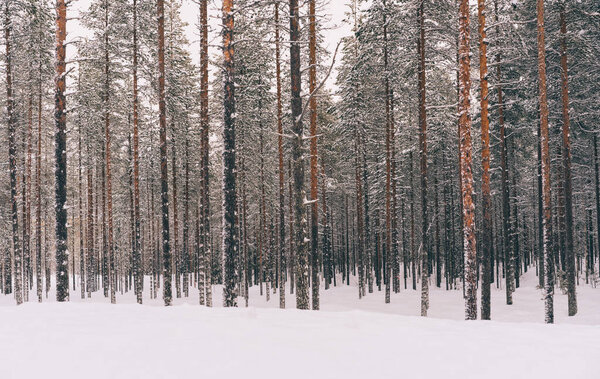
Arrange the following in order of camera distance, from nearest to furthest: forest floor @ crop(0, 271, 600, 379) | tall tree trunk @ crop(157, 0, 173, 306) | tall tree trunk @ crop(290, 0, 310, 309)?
forest floor @ crop(0, 271, 600, 379) → tall tree trunk @ crop(290, 0, 310, 309) → tall tree trunk @ crop(157, 0, 173, 306)

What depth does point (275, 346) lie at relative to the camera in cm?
496

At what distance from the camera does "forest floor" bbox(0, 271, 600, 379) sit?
14.4 feet

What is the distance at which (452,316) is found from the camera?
2041 centimetres

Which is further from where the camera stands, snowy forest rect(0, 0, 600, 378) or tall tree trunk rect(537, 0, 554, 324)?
tall tree trunk rect(537, 0, 554, 324)

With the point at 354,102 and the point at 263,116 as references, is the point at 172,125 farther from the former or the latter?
the point at 354,102

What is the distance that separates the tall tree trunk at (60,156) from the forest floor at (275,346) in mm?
5783

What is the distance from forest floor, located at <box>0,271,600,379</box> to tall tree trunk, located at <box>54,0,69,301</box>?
5.78m

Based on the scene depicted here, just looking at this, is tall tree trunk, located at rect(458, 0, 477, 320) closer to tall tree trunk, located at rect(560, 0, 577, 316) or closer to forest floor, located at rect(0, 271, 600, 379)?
forest floor, located at rect(0, 271, 600, 379)

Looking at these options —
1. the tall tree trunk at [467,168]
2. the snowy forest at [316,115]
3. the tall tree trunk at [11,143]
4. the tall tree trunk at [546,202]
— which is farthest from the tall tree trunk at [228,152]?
the tall tree trunk at [11,143]

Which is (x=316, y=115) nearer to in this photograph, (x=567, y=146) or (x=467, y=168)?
(x=467, y=168)

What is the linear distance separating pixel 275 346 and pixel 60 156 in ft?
35.3

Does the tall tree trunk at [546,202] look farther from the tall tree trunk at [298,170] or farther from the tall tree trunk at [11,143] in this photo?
the tall tree trunk at [11,143]

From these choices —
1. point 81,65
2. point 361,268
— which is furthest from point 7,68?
point 361,268

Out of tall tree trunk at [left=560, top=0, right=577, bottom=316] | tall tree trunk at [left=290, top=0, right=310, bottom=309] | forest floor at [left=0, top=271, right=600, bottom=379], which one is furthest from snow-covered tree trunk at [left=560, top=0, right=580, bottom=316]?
forest floor at [left=0, top=271, right=600, bottom=379]
